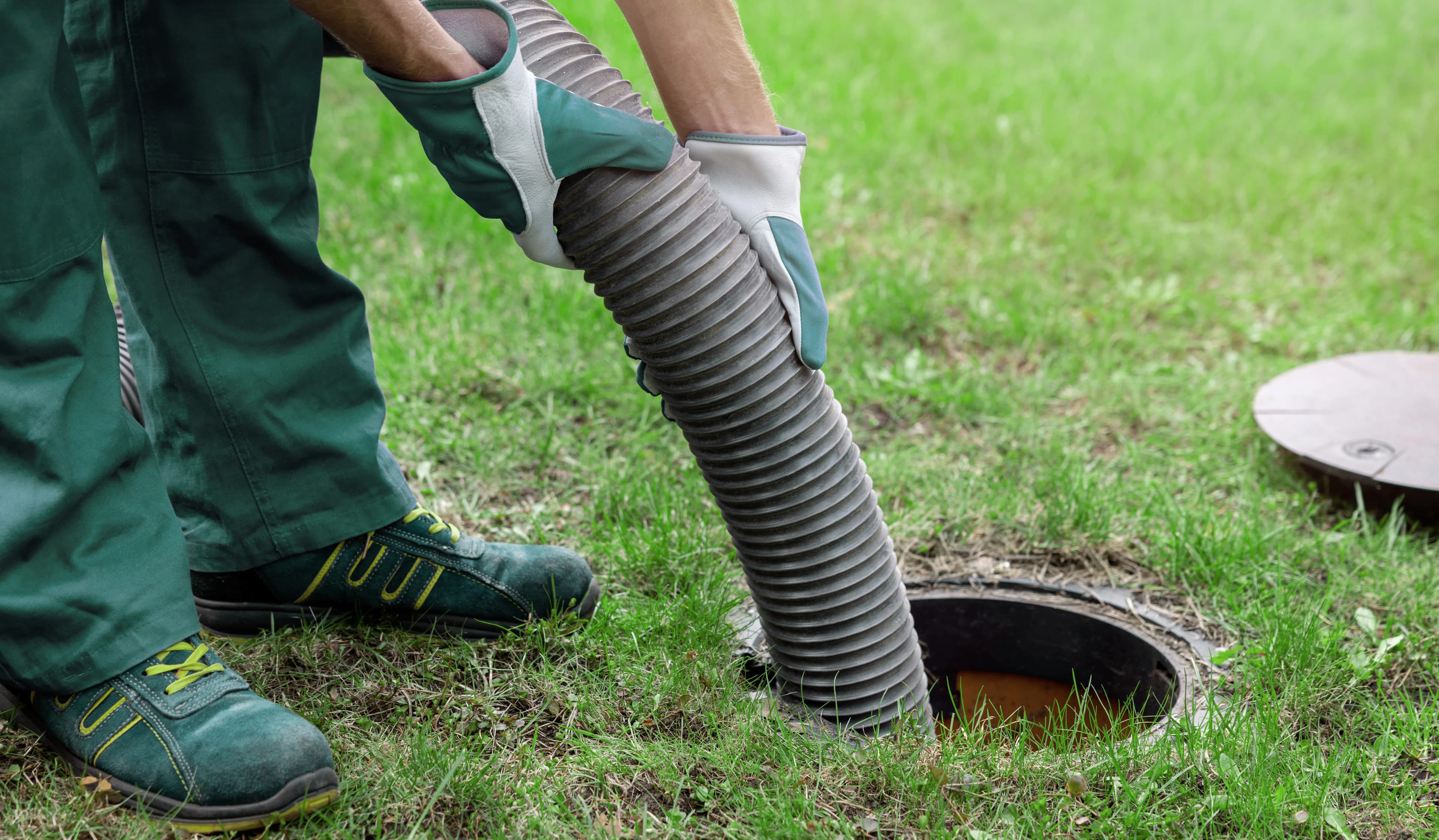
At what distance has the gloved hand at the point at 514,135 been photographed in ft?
5.01

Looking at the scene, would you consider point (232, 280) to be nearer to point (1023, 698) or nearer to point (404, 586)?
point (404, 586)

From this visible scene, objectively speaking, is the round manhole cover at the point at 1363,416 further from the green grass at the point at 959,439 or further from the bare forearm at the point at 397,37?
the bare forearm at the point at 397,37

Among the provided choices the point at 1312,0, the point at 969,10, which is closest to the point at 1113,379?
the point at 969,10

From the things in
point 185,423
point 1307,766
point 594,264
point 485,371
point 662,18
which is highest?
point 662,18

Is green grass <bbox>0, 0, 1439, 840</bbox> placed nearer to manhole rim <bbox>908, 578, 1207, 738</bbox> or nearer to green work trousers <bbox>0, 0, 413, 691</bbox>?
manhole rim <bbox>908, 578, 1207, 738</bbox>

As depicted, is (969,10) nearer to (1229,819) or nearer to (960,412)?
(960,412)

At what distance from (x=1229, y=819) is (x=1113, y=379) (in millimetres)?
1809

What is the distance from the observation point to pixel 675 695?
1.92 metres

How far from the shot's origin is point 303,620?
6.70ft

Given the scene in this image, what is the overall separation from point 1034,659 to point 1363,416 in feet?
3.78

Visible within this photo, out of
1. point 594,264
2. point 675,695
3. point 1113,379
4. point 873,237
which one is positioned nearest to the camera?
point 594,264

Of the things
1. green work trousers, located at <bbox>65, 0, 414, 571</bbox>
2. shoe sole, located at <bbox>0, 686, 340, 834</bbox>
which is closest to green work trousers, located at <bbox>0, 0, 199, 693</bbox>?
shoe sole, located at <bbox>0, 686, 340, 834</bbox>

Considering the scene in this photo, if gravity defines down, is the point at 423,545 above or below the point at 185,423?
below

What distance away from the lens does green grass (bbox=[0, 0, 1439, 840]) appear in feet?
5.61
